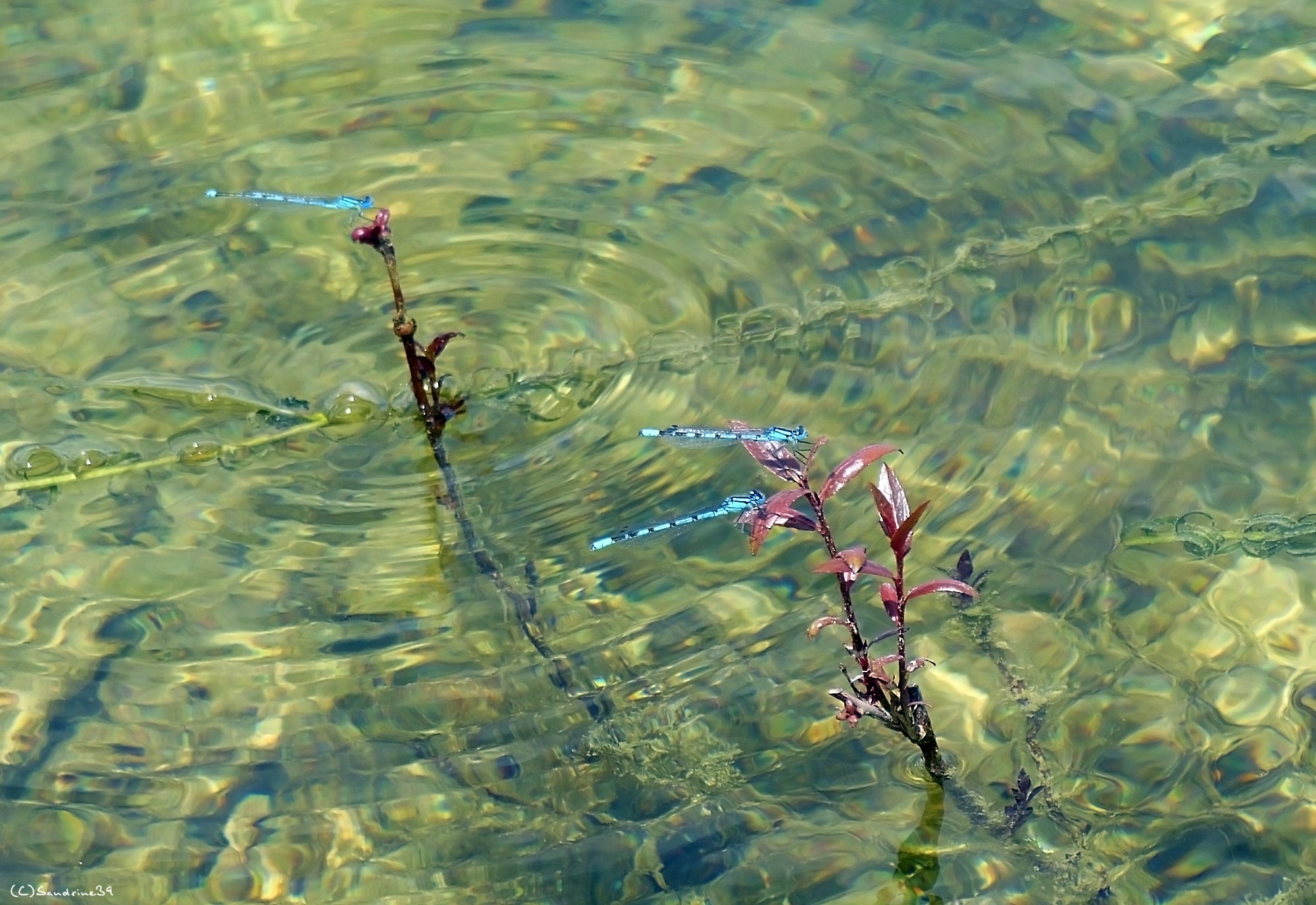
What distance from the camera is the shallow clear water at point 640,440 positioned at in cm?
363

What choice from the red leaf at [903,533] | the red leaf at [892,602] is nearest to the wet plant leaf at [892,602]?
the red leaf at [892,602]

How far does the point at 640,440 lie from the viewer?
4574 mm

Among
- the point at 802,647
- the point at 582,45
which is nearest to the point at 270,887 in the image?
the point at 802,647

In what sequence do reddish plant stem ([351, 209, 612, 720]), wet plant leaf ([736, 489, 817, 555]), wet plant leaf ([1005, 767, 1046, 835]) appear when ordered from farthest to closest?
reddish plant stem ([351, 209, 612, 720]), wet plant leaf ([1005, 767, 1046, 835]), wet plant leaf ([736, 489, 817, 555])

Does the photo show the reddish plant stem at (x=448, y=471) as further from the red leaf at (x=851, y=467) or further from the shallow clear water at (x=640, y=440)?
the red leaf at (x=851, y=467)

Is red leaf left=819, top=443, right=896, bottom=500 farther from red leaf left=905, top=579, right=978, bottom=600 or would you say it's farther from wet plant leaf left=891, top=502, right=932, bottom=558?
red leaf left=905, top=579, right=978, bottom=600

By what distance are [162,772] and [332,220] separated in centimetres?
235

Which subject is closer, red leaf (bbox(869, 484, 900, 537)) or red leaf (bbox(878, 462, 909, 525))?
red leaf (bbox(869, 484, 900, 537))

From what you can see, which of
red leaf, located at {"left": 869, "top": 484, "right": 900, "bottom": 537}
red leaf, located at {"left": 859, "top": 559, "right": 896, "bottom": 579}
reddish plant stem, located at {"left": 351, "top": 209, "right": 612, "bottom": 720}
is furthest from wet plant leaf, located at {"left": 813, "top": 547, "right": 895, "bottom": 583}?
reddish plant stem, located at {"left": 351, "top": 209, "right": 612, "bottom": 720}

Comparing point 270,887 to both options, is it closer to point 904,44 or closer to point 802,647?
point 802,647

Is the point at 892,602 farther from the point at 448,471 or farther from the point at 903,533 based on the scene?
the point at 448,471

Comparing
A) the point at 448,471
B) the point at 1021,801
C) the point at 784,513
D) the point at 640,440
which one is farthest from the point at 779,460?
the point at 448,471

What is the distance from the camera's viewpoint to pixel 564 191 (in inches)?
216

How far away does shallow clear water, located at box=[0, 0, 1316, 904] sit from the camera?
363 centimetres
